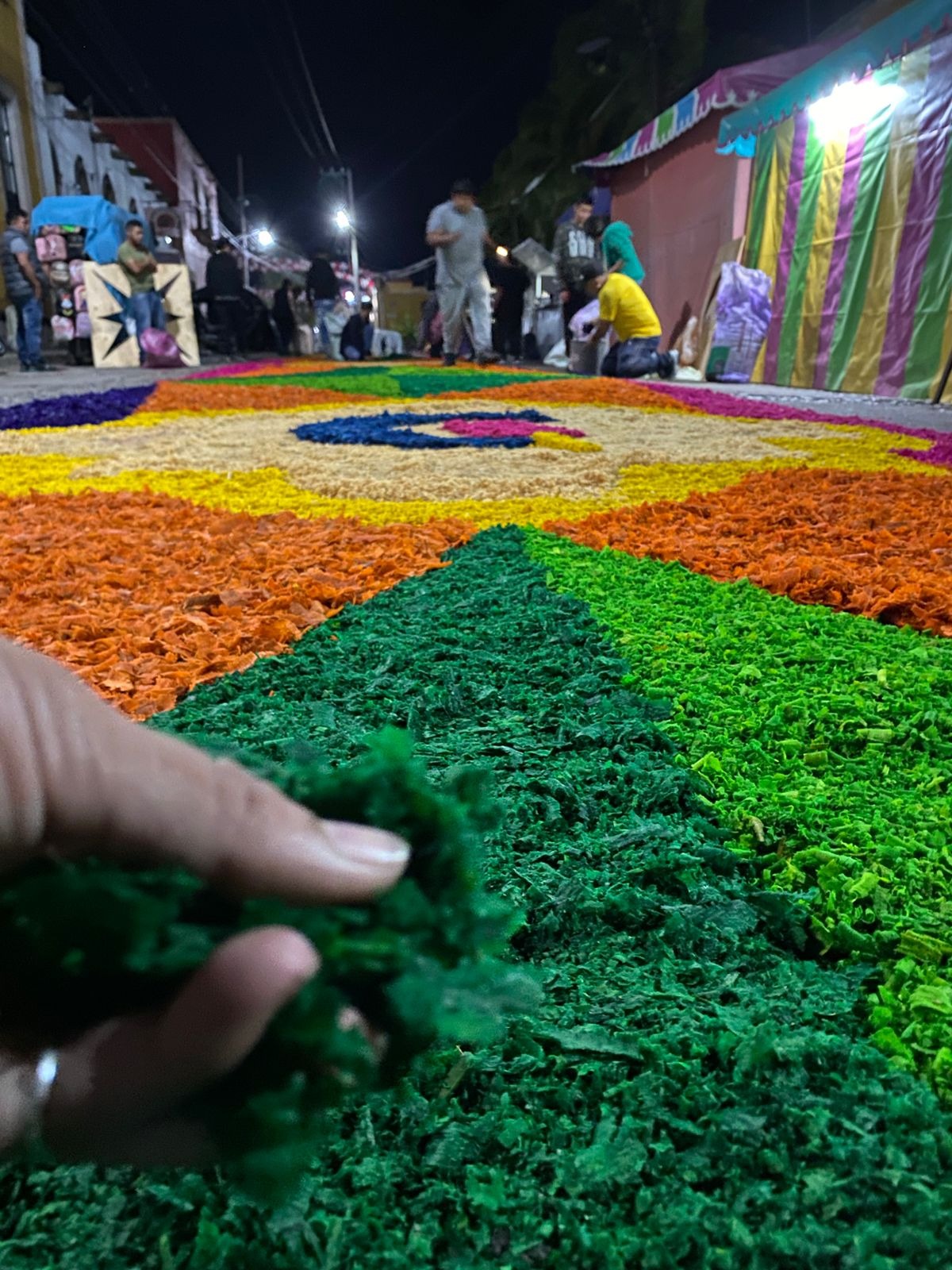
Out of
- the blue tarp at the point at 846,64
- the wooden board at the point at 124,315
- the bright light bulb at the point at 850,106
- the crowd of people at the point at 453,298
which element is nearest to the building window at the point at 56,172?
the crowd of people at the point at 453,298

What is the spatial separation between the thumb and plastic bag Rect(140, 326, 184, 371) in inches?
535

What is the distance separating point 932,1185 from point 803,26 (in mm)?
18663

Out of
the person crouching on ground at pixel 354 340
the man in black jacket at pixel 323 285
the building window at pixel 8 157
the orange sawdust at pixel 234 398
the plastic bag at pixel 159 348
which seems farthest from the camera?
the person crouching on ground at pixel 354 340

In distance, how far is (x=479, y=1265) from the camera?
67 centimetres

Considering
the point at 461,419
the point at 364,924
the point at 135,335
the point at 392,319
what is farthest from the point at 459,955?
the point at 392,319

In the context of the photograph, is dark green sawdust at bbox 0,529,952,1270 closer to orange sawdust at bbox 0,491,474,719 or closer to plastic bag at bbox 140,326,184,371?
orange sawdust at bbox 0,491,474,719

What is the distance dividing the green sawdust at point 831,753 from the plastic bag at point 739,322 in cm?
956

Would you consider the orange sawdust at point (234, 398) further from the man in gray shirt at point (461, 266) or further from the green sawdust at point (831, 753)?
the green sawdust at point (831, 753)

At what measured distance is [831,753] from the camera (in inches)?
52.2

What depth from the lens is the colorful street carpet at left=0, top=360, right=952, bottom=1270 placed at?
696 millimetres

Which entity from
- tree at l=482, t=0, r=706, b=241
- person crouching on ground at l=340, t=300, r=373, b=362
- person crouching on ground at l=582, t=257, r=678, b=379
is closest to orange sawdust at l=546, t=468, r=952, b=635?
person crouching on ground at l=582, t=257, r=678, b=379

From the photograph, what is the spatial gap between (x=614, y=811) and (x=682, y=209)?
14936 millimetres

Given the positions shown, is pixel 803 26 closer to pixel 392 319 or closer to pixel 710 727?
pixel 710 727

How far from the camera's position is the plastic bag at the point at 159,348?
1280 centimetres
